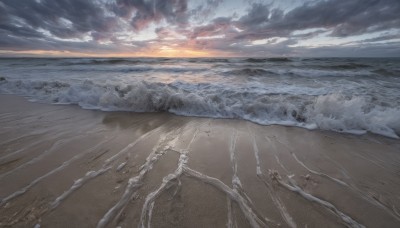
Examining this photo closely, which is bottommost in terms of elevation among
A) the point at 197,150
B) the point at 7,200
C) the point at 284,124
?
the point at 284,124

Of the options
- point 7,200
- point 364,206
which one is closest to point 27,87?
point 7,200

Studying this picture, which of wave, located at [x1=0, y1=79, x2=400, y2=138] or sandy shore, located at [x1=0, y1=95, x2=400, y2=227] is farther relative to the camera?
wave, located at [x1=0, y1=79, x2=400, y2=138]

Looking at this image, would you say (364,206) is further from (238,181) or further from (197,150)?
(197,150)

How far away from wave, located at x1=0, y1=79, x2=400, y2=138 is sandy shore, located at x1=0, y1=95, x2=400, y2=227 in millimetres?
480

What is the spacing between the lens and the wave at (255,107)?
404 cm

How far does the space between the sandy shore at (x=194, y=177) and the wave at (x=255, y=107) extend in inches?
18.9

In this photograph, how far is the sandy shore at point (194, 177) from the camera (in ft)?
5.74

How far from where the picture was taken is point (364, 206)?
6.37ft

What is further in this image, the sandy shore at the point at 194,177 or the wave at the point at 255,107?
the wave at the point at 255,107

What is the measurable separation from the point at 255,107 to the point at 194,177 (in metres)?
3.30

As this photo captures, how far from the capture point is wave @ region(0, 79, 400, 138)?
404cm

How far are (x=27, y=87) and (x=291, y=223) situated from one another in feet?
34.7

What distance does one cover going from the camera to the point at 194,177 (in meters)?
2.33

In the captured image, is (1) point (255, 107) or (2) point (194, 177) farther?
(1) point (255, 107)
